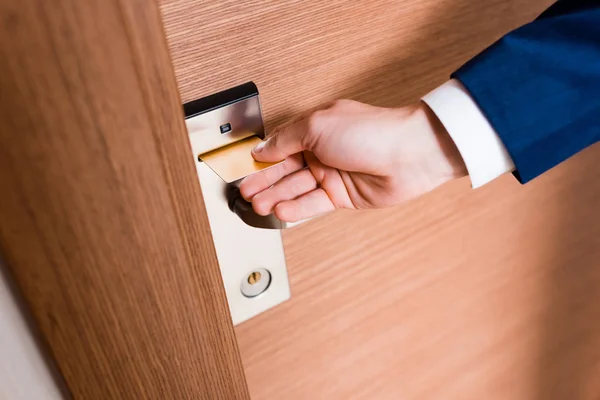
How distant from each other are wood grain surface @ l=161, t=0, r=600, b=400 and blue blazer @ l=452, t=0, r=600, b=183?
0.07m

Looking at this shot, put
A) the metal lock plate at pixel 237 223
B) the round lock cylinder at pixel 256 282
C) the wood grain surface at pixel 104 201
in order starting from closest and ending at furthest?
the wood grain surface at pixel 104 201 < the metal lock plate at pixel 237 223 < the round lock cylinder at pixel 256 282

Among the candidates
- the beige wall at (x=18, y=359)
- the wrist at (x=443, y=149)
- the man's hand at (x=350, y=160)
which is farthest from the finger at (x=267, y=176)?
the beige wall at (x=18, y=359)

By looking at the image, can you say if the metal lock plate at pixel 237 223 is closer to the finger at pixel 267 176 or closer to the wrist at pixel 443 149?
the finger at pixel 267 176

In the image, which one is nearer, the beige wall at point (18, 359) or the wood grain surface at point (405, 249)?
the beige wall at point (18, 359)

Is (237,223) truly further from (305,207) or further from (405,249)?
(405,249)

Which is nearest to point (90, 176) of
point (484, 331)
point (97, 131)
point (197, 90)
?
point (97, 131)

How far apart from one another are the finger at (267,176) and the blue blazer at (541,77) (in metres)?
0.14

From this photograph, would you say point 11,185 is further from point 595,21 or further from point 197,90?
point 595,21

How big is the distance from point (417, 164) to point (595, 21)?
6.0 inches

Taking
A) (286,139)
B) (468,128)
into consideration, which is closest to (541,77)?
(468,128)

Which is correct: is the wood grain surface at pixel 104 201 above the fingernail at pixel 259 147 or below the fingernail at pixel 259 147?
above

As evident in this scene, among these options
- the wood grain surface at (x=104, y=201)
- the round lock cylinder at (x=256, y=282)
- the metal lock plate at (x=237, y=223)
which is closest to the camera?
the wood grain surface at (x=104, y=201)

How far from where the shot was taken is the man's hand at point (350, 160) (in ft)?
1.29

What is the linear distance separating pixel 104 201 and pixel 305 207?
264 millimetres
